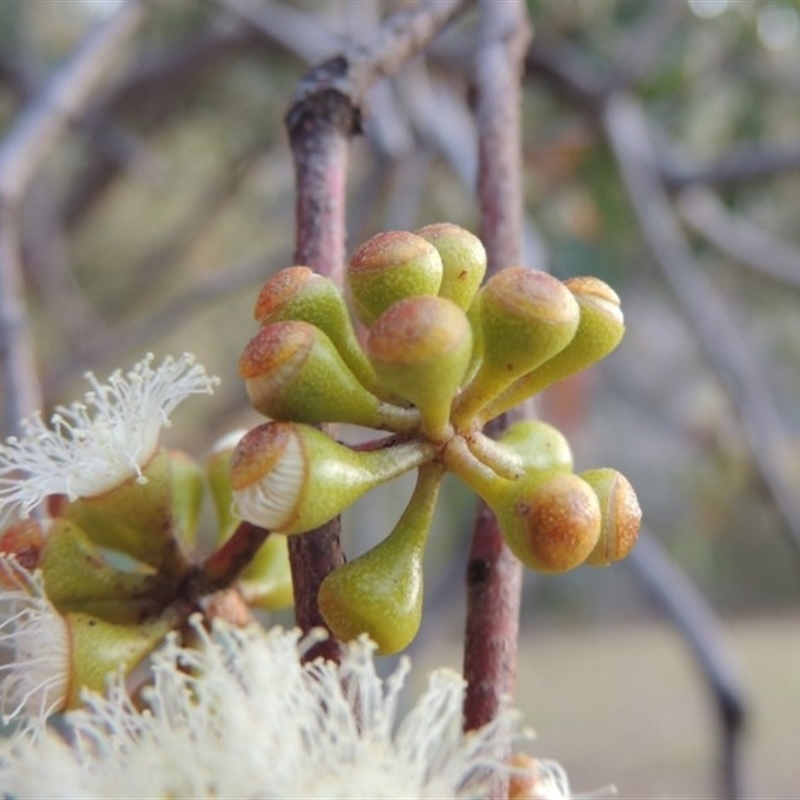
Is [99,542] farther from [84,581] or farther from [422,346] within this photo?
[422,346]

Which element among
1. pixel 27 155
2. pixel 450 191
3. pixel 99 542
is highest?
pixel 450 191

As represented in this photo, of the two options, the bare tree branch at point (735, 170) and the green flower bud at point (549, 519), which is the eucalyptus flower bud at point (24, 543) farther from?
the bare tree branch at point (735, 170)

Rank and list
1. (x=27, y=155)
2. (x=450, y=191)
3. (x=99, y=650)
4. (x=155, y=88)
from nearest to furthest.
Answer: (x=99, y=650)
(x=27, y=155)
(x=155, y=88)
(x=450, y=191)

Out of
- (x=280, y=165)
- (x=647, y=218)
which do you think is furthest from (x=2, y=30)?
(x=647, y=218)

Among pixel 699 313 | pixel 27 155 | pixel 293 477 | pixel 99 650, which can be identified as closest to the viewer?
pixel 293 477

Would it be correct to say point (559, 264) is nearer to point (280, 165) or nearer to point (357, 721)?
point (280, 165)

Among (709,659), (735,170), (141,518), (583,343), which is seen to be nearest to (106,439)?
(141,518)
